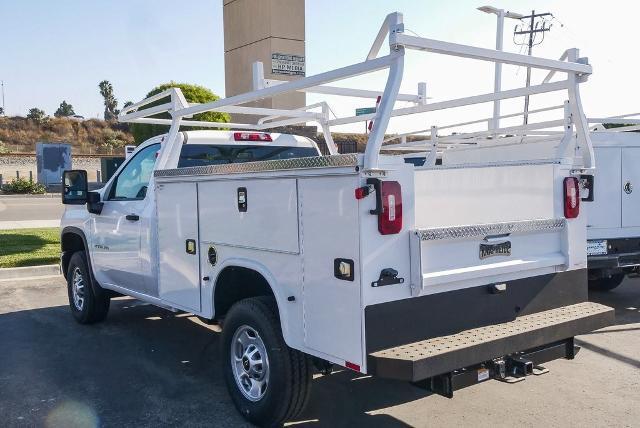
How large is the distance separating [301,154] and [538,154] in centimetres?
317

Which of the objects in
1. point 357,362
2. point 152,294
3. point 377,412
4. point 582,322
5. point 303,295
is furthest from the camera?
point 152,294

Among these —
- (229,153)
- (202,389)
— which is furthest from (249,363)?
(229,153)

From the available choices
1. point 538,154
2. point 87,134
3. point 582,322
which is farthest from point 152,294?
Result: point 87,134

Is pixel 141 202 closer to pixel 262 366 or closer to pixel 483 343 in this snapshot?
pixel 262 366

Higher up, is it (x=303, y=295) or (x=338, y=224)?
(x=338, y=224)

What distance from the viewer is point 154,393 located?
4707mm

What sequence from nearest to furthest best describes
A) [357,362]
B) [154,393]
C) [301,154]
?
[357,362] < [154,393] < [301,154]

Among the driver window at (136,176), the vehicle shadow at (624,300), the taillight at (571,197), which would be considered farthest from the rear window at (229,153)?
the vehicle shadow at (624,300)

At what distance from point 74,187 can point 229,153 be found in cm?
172

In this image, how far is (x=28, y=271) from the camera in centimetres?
973

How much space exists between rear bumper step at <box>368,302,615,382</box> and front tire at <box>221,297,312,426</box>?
0.73 metres

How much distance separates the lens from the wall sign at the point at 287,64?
2223 centimetres

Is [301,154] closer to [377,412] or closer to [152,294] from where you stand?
[152,294]

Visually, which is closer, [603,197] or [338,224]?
[338,224]
